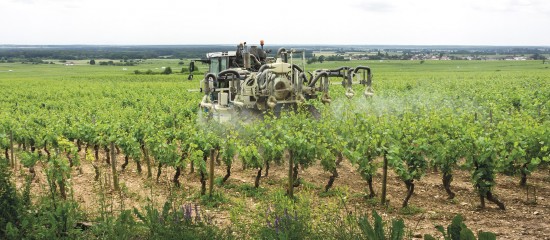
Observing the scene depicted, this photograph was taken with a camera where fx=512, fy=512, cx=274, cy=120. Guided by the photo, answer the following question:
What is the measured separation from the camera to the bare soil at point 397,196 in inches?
336

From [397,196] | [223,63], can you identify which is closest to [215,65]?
[223,63]

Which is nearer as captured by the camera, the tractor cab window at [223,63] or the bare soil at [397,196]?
the bare soil at [397,196]

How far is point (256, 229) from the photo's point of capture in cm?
723

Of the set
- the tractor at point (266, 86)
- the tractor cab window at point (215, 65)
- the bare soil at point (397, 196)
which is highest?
the tractor cab window at point (215, 65)

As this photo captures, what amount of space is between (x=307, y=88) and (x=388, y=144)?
202 inches

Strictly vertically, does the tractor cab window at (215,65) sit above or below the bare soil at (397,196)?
above

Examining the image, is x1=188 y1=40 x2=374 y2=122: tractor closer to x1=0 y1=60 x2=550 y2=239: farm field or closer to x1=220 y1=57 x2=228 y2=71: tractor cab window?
x1=220 y1=57 x2=228 y2=71: tractor cab window

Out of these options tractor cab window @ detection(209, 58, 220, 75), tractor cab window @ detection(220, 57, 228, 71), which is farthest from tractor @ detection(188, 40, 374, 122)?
tractor cab window @ detection(209, 58, 220, 75)

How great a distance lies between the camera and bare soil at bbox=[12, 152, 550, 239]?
8.53 meters

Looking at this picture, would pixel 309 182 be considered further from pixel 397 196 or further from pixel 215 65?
pixel 215 65

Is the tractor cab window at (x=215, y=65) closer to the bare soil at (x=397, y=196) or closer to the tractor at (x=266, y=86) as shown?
the tractor at (x=266, y=86)

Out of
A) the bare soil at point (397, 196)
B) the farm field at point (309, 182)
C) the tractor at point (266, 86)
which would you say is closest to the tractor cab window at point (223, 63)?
the tractor at point (266, 86)

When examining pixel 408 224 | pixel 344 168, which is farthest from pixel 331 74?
pixel 408 224

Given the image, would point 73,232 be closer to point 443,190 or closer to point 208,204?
point 208,204
